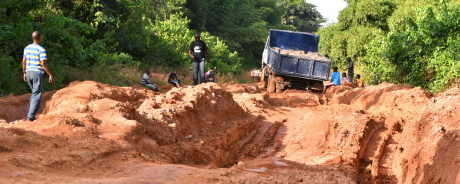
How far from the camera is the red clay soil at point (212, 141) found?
3721 millimetres

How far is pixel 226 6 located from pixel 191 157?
3081 cm

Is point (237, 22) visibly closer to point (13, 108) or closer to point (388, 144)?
point (13, 108)

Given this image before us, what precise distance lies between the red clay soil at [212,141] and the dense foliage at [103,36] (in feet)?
7.77

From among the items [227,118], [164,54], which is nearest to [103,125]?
[227,118]

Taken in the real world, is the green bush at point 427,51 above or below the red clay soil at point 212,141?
above

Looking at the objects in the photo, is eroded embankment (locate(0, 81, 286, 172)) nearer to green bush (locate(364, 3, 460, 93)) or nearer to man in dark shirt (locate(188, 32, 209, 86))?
man in dark shirt (locate(188, 32, 209, 86))

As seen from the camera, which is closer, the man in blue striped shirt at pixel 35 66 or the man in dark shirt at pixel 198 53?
the man in blue striped shirt at pixel 35 66

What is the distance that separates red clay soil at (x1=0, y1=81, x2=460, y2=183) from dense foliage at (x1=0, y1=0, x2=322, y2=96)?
93.3 inches

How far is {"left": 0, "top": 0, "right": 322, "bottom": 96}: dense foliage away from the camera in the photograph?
9922 millimetres

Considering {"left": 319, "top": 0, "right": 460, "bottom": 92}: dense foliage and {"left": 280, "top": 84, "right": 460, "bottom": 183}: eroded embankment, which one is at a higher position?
{"left": 319, "top": 0, "right": 460, "bottom": 92}: dense foliage

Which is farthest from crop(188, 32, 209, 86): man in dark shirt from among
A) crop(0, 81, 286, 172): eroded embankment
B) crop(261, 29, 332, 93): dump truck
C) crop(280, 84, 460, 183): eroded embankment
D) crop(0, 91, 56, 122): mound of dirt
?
crop(0, 91, 56, 122): mound of dirt

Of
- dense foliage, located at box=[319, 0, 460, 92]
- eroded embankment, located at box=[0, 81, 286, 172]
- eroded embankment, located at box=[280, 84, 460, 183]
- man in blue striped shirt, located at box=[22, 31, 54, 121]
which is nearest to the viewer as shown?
eroded embankment, located at box=[0, 81, 286, 172]

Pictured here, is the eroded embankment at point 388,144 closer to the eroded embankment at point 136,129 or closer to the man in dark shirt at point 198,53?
the eroded embankment at point 136,129

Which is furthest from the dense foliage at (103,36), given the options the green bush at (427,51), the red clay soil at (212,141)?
the green bush at (427,51)
